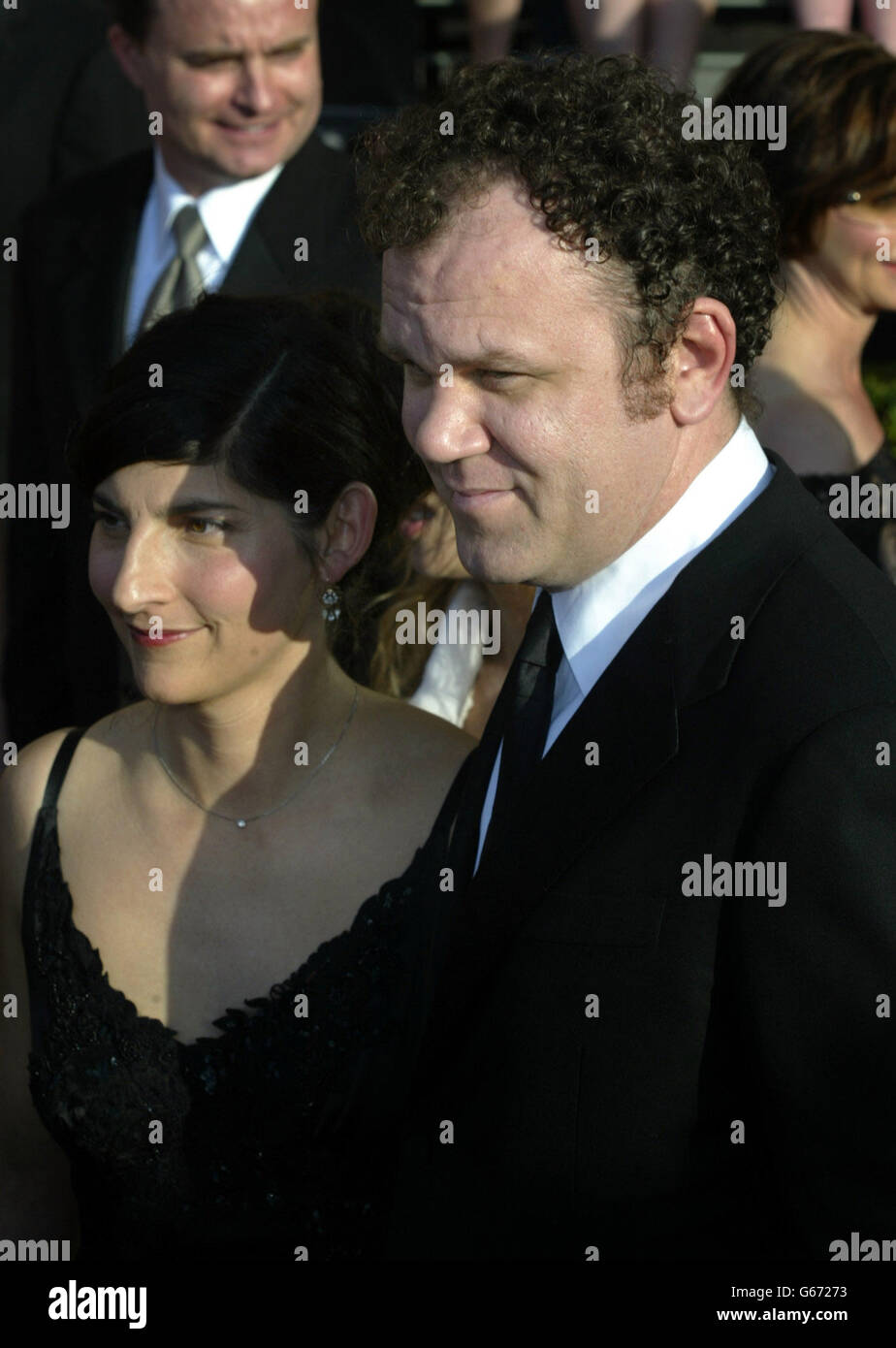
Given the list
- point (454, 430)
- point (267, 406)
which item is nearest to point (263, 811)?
point (267, 406)

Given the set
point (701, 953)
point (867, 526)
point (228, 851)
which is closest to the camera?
point (701, 953)

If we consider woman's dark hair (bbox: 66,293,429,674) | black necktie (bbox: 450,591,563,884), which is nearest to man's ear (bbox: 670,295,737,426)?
black necktie (bbox: 450,591,563,884)

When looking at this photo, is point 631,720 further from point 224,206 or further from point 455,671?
point 224,206

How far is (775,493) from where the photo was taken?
1776 millimetres

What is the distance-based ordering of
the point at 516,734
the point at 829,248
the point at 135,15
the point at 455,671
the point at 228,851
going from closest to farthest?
the point at 516,734 < the point at 228,851 < the point at 455,671 < the point at 829,248 < the point at 135,15

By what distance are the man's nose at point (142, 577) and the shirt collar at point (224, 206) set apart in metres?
1.46

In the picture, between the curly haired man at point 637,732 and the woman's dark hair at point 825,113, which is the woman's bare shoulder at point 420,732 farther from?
the woman's dark hair at point 825,113

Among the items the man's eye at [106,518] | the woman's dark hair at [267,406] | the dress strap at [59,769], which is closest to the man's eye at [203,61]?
the woman's dark hair at [267,406]

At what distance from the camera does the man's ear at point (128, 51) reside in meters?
3.76

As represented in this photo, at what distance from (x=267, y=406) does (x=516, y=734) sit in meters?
0.79

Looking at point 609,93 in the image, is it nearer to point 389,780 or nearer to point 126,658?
point 389,780

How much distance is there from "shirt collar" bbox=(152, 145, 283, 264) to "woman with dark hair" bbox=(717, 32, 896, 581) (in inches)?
42.6

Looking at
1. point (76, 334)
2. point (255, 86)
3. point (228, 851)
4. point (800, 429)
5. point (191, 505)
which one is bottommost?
point (228, 851)

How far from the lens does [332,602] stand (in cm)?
258
